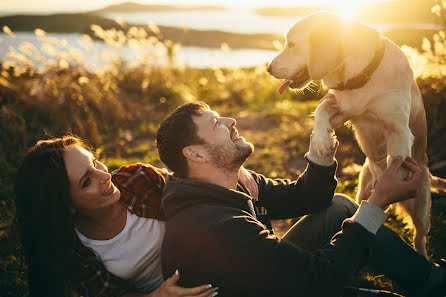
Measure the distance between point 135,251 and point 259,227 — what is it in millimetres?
779

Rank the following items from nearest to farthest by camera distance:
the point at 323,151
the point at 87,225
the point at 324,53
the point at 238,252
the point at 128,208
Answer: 1. the point at 238,252
2. the point at 87,225
3. the point at 128,208
4. the point at 323,151
5. the point at 324,53

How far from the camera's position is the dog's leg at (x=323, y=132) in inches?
88.9

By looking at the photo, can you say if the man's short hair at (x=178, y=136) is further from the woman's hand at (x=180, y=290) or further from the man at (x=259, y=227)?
the woman's hand at (x=180, y=290)

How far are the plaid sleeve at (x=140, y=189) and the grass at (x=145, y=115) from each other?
162 cm

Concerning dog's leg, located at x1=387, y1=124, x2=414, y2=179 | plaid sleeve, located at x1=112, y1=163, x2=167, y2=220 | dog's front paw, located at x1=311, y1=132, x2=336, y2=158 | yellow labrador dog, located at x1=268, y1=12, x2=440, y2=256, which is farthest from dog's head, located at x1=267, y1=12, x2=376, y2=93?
Result: plaid sleeve, located at x1=112, y1=163, x2=167, y2=220

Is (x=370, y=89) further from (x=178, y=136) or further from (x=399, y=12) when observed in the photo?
(x=399, y=12)

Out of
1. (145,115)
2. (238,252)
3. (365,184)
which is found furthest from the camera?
(145,115)

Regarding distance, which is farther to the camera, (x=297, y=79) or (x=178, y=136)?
(x=297, y=79)

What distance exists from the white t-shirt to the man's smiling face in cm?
57

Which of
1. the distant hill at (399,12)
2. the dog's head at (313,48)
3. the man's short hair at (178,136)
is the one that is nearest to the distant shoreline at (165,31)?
the distant hill at (399,12)

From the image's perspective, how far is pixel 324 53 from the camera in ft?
8.46

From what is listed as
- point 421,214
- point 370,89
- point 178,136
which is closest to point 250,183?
point 178,136

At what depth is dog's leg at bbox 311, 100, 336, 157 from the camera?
2.26m

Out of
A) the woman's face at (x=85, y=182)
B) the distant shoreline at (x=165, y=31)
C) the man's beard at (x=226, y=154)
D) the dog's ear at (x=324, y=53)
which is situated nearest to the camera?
the woman's face at (x=85, y=182)
